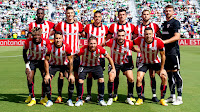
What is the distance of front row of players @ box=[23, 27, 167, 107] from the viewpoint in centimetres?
648

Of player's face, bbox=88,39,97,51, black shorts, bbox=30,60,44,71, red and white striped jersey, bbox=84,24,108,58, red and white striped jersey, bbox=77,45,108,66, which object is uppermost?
red and white striped jersey, bbox=84,24,108,58

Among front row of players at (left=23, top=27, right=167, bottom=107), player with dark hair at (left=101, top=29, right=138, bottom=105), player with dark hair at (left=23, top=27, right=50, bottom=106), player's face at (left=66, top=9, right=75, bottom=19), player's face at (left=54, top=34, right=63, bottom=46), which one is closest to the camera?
player's face at (left=54, top=34, right=63, bottom=46)

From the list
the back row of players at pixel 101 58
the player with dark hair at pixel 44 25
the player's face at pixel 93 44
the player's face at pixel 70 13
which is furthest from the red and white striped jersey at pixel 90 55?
the player with dark hair at pixel 44 25

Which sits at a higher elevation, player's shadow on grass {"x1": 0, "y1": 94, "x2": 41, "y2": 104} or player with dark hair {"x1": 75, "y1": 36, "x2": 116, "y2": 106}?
player with dark hair {"x1": 75, "y1": 36, "x2": 116, "y2": 106}

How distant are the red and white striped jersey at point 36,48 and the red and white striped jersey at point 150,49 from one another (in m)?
2.21

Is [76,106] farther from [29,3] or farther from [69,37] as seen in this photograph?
[29,3]

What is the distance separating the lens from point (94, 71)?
21.9ft

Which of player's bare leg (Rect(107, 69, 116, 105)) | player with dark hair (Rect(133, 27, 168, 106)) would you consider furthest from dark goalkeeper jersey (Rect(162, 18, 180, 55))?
player's bare leg (Rect(107, 69, 116, 105))

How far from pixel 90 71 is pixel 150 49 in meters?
1.53

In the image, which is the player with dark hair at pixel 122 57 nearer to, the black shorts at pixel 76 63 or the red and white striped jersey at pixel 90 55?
the red and white striped jersey at pixel 90 55

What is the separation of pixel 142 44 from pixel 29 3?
33539 millimetres

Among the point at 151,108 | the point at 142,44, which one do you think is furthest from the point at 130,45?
the point at 151,108

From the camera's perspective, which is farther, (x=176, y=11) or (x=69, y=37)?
(x=176, y=11)

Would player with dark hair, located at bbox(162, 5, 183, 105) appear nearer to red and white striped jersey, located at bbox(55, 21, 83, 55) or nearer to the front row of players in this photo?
the front row of players
